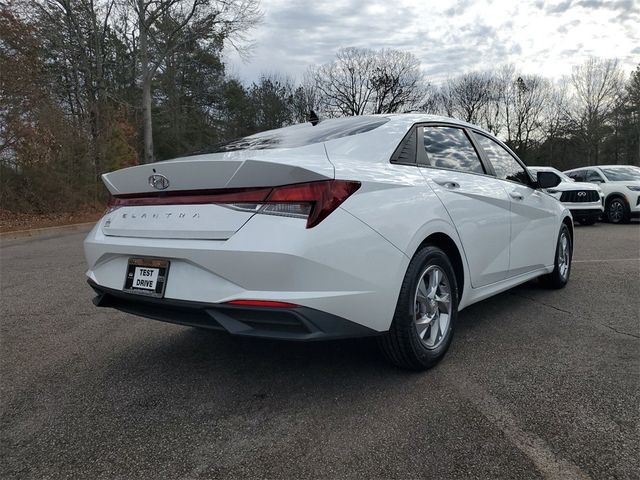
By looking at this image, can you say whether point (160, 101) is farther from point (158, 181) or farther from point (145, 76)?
point (158, 181)

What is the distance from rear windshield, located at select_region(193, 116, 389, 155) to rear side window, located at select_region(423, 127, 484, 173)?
1.34 ft

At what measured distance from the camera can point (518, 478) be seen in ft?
6.31

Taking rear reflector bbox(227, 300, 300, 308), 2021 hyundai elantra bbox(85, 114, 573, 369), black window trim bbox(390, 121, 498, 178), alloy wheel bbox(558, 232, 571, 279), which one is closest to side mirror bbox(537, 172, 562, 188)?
alloy wheel bbox(558, 232, 571, 279)

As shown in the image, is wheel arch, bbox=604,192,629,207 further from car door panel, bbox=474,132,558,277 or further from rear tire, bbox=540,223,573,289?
car door panel, bbox=474,132,558,277

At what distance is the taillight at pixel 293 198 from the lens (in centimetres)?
229

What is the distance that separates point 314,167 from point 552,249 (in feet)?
11.3

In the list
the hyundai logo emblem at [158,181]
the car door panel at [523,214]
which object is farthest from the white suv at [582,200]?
the hyundai logo emblem at [158,181]

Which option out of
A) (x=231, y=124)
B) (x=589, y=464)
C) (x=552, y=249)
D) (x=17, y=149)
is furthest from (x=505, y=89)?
(x=589, y=464)

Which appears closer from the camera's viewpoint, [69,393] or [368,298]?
[368,298]

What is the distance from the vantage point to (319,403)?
2.61m

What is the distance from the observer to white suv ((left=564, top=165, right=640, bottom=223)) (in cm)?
1286

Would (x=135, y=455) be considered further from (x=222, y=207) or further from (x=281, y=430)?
(x=222, y=207)

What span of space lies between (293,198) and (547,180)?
3.27m

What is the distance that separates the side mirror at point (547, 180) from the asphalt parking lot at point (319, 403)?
1.19 metres
